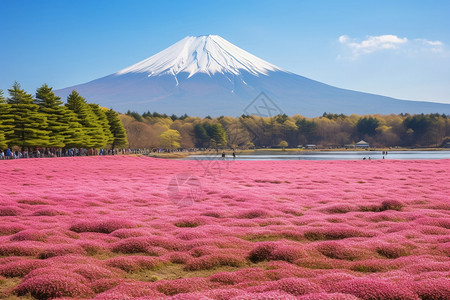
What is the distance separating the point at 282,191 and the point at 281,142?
16437 cm

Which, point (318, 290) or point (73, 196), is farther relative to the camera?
point (73, 196)

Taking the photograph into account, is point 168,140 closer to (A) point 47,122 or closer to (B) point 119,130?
(B) point 119,130

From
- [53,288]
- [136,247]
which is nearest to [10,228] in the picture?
[136,247]

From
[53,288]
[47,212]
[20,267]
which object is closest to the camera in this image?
[53,288]

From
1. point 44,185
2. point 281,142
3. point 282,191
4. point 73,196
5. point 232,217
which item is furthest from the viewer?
point 281,142

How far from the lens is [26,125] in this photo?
6488 cm

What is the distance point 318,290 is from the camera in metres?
7.34

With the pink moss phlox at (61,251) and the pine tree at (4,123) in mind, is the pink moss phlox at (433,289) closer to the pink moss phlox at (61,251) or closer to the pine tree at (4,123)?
the pink moss phlox at (61,251)

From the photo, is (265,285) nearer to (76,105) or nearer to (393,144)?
(76,105)

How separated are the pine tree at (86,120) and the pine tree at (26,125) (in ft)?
36.9

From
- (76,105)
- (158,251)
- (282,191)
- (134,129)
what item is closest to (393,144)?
(134,129)

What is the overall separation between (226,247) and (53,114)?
223ft

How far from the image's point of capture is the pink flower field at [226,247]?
A: 25.3 ft

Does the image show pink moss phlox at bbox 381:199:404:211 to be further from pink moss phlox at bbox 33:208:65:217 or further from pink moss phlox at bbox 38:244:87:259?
pink moss phlox at bbox 33:208:65:217
